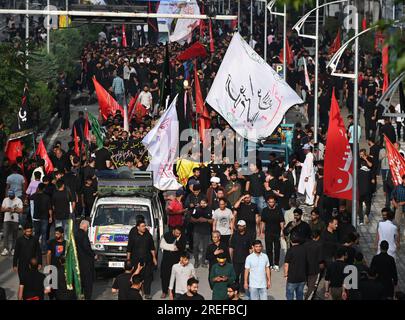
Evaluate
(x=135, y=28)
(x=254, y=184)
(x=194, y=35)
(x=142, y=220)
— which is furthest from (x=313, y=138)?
(x=135, y=28)

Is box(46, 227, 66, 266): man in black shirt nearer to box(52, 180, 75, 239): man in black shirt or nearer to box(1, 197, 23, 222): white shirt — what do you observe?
box(52, 180, 75, 239): man in black shirt

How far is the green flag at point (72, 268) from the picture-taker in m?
22.0

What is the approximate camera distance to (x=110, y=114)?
39.8m

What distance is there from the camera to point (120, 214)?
85.0 ft

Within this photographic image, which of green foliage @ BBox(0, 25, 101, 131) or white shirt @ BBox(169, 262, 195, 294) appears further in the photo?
green foliage @ BBox(0, 25, 101, 131)

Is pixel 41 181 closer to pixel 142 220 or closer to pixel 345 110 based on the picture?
pixel 142 220

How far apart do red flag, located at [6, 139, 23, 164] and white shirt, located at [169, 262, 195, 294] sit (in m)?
10.5

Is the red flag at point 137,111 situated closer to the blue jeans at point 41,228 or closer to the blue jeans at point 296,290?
the blue jeans at point 41,228

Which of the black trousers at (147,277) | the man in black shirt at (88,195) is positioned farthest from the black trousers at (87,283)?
the man in black shirt at (88,195)

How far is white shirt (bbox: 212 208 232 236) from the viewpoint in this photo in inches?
1030

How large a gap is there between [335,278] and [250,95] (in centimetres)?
1093

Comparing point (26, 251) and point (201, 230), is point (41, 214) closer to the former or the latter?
point (201, 230)

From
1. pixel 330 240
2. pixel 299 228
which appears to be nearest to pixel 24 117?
pixel 299 228


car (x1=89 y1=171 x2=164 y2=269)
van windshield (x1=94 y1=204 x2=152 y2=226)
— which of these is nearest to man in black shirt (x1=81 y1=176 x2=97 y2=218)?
car (x1=89 y1=171 x2=164 y2=269)
